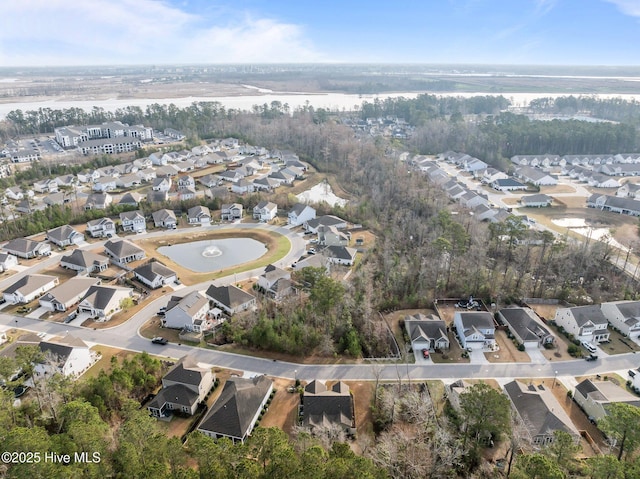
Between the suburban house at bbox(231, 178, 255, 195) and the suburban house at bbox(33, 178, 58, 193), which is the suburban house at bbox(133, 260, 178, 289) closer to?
the suburban house at bbox(231, 178, 255, 195)

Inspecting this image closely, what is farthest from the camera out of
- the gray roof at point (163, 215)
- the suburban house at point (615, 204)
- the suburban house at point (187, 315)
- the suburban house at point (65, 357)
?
the suburban house at point (615, 204)

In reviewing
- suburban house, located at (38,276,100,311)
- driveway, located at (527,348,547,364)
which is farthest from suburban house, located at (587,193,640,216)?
suburban house, located at (38,276,100,311)

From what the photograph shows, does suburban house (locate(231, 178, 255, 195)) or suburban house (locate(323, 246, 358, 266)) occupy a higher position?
suburban house (locate(231, 178, 255, 195))

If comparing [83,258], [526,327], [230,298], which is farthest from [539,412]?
[83,258]

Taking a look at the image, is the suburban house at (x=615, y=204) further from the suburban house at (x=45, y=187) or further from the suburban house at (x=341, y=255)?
the suburban house at (x=45, y=187)

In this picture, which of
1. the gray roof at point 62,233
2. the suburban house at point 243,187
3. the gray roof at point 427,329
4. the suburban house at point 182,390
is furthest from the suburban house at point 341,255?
the gray roof at point 62,233

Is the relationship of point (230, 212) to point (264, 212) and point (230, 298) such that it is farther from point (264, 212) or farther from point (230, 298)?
point (230, 298)
